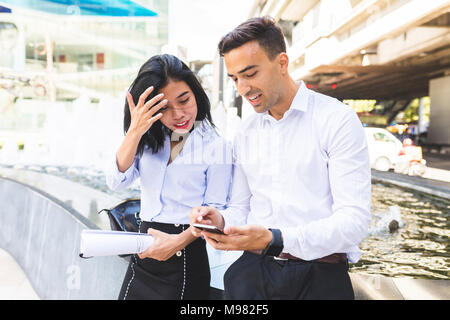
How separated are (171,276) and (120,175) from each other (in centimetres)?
49

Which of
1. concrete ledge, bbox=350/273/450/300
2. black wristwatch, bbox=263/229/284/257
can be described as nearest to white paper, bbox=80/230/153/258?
black wristwatch, bbox=263/229/284/257

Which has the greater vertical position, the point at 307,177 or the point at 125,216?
the point at 307,177

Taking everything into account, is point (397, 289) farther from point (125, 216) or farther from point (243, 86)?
point (125, 216)

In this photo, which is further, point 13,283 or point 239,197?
point 13,283

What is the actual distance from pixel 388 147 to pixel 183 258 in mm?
11894

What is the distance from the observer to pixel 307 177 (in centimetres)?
144

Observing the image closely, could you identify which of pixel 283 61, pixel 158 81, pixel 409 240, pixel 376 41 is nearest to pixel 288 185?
pixel 283 61

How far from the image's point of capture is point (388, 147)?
12.4 m

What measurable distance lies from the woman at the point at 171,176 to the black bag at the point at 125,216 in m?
0.29

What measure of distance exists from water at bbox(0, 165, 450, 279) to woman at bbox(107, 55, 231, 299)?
7.54 feet

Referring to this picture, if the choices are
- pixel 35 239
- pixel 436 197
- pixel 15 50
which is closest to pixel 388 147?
pixel 436 197

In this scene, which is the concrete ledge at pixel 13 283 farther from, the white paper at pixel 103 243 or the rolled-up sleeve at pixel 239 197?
the rolled-up sleeve at pixel 239 197

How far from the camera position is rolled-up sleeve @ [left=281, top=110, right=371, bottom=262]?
1.31 meters

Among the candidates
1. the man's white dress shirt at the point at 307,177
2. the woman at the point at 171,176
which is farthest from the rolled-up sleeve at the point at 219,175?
the man's white dress shirt at the point at 307,177
